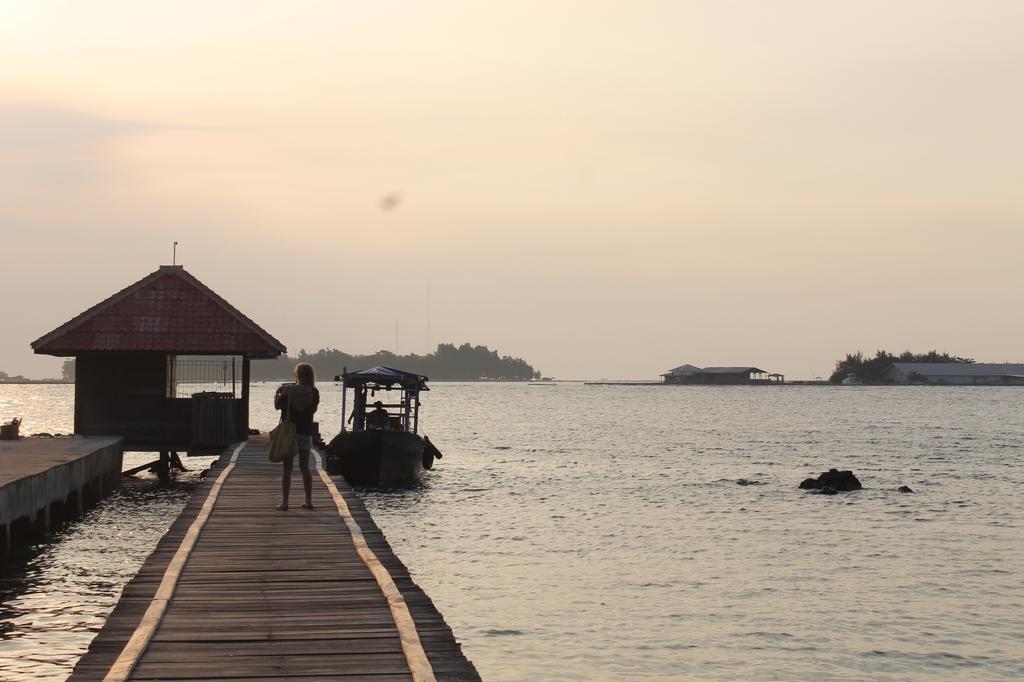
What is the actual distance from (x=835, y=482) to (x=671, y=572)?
2129cm

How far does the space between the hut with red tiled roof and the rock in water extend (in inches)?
843

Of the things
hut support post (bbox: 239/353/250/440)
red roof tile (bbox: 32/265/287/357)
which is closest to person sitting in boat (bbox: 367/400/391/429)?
hut support post (bbox: 239/353/250/440)

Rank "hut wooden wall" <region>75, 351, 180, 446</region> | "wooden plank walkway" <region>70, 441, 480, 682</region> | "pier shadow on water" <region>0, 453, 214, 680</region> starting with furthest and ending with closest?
"hut wooden wall" <region>75, 351, 180, 446</region>, "pier shadow on water" <region>0, 453, 214, 680</region>, "wooden plank walkway" <region>70, 441, 480, 682</region>

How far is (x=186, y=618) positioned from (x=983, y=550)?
925 inches

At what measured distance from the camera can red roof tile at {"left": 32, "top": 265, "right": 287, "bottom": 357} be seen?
3469 centimetres

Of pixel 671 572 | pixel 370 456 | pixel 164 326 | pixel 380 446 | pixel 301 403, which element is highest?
pixel 164 326

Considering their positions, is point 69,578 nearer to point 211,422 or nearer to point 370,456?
point 211,422

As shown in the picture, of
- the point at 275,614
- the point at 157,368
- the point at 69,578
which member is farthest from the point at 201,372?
the point at 275,614

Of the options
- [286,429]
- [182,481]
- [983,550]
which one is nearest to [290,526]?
[286,429]

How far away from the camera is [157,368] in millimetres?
35562

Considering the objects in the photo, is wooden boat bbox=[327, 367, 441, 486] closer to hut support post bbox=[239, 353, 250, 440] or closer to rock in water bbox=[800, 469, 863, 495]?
hut support post bbox=[239, 353, 250, 440]

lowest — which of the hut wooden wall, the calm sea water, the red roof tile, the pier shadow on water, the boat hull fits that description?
the calm sea water

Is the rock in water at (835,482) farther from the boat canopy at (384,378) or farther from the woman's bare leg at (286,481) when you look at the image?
the woman's bare leg at (286,481)

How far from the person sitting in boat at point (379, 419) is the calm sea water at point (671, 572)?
9.01 ft
